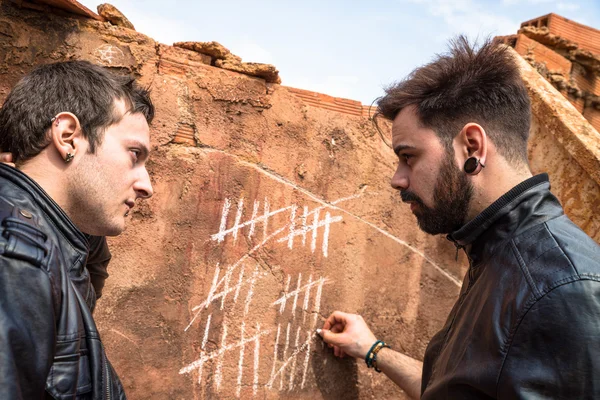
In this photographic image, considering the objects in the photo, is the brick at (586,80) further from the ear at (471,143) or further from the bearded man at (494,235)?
the ear at (471,143)

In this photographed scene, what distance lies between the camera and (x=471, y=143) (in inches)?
81.4

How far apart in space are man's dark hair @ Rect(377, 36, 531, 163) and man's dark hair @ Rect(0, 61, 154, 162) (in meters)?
1.19

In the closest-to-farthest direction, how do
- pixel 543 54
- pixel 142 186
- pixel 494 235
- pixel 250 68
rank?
pixel 494 235, pixel 142 186, pixel 250 68, pixel 543 54

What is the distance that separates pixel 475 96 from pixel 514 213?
0.51 meters

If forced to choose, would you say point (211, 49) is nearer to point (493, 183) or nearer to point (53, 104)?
point (53, 104)

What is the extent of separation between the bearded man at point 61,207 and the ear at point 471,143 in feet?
3.97

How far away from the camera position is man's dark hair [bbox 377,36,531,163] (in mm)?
2082

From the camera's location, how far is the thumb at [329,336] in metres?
3.14

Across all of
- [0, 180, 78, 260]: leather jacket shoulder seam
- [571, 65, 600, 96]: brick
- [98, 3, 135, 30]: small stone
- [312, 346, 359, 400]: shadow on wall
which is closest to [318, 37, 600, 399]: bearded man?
[312, 346, 359, 400]: shadow on wall

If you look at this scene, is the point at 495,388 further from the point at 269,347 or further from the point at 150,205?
the point at 150,205

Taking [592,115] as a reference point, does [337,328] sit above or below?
below

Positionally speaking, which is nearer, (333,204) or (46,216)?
(46,216)

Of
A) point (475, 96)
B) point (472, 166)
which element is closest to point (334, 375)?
point (472, 166)

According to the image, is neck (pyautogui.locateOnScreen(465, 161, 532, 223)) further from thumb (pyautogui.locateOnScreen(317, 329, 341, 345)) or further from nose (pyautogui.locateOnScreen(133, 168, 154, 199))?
thumb (pyautogui.locateOnScreen(317, 329, 341, 345))
